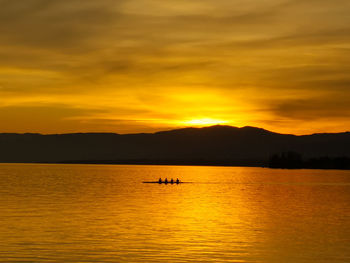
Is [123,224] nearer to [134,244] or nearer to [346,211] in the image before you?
[134,244]

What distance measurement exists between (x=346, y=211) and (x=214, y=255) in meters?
40.9

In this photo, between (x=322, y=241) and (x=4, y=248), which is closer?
(x=4, y=248)

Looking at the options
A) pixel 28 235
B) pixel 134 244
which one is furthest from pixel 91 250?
pixel 28 235

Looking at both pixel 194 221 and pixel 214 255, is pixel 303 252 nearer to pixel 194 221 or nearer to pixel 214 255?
pixel 214 255

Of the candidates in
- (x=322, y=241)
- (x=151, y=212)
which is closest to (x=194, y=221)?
(x=151, y=212)

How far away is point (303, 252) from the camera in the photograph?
41.4m

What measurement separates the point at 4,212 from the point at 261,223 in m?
30.6

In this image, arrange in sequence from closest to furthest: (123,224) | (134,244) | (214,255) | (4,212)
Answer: (214,255)
(134,244)
(123,224)
(4,212)

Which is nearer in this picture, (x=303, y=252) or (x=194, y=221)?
(x=303, y=252)

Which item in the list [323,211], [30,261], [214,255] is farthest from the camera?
[323,211]

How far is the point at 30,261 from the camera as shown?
36.5 meters

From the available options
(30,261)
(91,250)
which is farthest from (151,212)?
(30,261)

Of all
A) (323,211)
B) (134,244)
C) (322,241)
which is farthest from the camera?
(323,211)

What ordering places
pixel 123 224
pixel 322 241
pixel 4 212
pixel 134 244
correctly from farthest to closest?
pixel 4 212 < pixel 123 224 < pixel 322 241 < pixel 134 244
